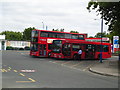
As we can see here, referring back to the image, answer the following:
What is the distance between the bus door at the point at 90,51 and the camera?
3266 centimetres

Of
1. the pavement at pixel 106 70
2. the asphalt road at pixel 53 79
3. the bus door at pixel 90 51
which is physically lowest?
the pavement at pixel 106 70

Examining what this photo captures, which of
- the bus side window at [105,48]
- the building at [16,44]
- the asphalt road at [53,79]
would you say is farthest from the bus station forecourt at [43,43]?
the building at [16,44]

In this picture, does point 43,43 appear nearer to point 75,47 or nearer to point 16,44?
point 75,47

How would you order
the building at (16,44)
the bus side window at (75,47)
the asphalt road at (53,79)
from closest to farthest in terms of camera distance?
1. the asphalt road at (53,79)
2. the bus side window at (75,47)
3. the building at (16,44)

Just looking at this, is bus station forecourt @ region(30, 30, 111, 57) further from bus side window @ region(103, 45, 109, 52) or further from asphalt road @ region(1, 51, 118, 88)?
asphalt road @ region(1, 51, 118, 88)

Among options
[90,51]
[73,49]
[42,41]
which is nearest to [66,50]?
[73,49]

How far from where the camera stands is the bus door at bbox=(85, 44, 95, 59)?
3266 cm

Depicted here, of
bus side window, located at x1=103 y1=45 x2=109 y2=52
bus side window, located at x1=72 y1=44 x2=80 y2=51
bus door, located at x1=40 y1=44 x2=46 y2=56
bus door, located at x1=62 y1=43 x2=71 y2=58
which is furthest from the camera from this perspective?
bus side window, located at x1=103 y1=45 x2=109 y2=52

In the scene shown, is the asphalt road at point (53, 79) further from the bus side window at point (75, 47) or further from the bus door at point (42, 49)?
the bus door at point (42, 49)

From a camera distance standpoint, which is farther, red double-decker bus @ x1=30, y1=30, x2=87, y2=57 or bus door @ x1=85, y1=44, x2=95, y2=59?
bus door @ x1=85, y1=44, x2=95, y2=59

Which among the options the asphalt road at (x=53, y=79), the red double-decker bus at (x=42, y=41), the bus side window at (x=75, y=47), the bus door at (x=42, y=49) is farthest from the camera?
the bus door at (x=42, y=49)

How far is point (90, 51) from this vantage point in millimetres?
33062

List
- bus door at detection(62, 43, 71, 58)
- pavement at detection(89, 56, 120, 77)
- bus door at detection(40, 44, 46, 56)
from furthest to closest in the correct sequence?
bus door at detection(40, 44, 46, 56)
bus door at detection(62, 43, 71, 58)
pavement at detection(89, 56, 120, 77)

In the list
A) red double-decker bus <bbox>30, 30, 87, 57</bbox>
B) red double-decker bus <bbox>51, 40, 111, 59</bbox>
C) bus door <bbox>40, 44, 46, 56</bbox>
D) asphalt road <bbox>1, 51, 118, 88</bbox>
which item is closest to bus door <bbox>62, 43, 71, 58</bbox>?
red double-decker bus <bbox>51, 40, 111, 59</bbox>
